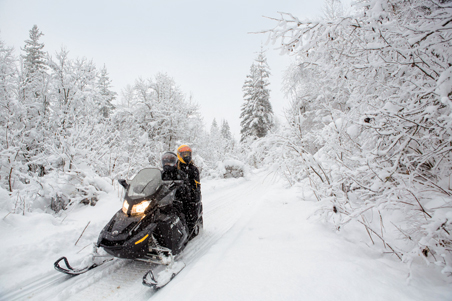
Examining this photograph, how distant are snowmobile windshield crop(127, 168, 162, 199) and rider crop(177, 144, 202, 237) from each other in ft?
2.45

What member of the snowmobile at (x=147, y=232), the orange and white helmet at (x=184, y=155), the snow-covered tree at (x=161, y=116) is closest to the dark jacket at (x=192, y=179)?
the orange and white helmet at (x=184, y=155)

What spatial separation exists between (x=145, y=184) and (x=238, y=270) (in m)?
1.80

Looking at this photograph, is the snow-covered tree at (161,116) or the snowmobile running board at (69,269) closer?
the snowmobile running board at (69,269)

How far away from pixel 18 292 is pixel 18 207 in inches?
133

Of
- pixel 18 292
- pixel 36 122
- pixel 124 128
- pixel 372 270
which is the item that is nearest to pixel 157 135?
pixel 124 128

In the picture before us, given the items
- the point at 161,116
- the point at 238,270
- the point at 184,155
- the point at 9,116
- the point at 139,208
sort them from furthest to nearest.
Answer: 1. the point at 161,116
2. the point at 9,116
3. the point at 184,155
4. the point at 139,208
5. the point at 238,270

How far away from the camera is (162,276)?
8.23ft

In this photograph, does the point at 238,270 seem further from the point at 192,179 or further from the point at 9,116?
the point at 9,116

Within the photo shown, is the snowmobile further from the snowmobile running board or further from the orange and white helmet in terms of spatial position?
the orange and white helmet

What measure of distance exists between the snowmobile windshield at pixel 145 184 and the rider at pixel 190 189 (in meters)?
0.75

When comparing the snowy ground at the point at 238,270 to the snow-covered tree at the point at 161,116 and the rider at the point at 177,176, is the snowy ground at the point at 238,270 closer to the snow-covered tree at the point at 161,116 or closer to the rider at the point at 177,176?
the rider at the point at 177,176

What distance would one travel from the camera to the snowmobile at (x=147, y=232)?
2.49m

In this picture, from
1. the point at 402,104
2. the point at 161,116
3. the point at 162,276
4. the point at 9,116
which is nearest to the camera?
the point at 402,104

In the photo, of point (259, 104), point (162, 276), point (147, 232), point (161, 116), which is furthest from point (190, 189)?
point (259, 104)
